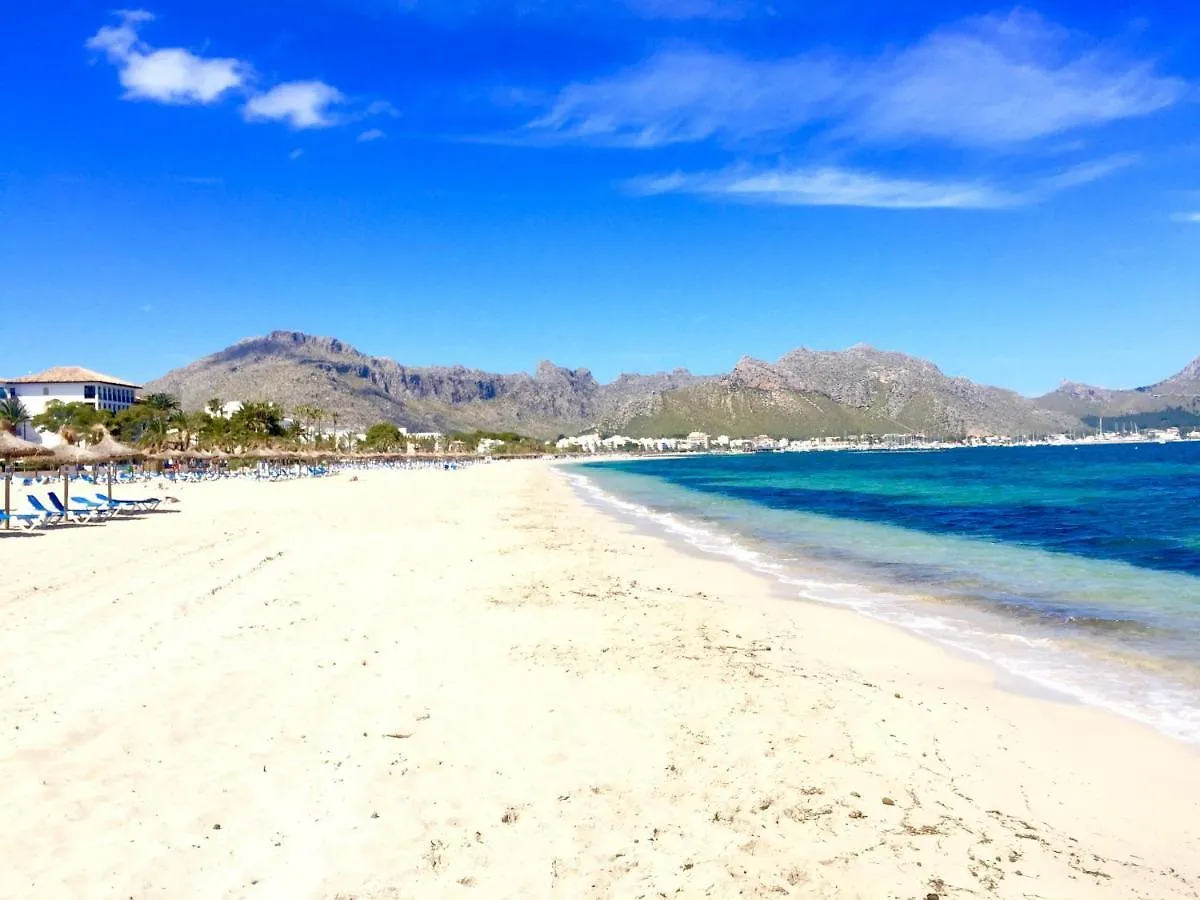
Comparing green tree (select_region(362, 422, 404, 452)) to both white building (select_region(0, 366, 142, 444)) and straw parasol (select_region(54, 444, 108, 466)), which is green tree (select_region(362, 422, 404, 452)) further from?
straw parasol (select_region(54, 444, 108, 466))

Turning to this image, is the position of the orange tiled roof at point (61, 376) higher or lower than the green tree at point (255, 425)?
higher

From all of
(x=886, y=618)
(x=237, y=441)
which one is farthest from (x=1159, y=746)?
(x=237, y=441)

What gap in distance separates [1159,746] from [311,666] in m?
7.71

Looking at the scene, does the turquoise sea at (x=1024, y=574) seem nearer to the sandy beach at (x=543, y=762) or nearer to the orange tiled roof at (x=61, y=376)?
the sandy beach at (x=543, y=762)

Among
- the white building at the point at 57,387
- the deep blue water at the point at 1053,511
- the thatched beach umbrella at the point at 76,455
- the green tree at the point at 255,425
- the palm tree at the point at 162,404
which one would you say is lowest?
the deep blue water at the point at 1053,511

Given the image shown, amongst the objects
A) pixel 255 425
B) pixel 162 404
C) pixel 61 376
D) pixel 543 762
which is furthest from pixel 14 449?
pixel 61 376

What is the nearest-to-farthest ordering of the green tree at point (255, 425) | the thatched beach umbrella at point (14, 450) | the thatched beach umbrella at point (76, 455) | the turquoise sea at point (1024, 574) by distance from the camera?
the turquoise sea at point (1024, 574) → the thatched beach umbrella at point (14, 450) → the thatched beach umbrella at point (76, 455) → the green tree at point (255, 425)

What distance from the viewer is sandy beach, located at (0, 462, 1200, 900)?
13.6ft

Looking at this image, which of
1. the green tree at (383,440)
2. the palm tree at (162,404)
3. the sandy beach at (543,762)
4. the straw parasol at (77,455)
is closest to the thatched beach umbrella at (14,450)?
the straw parasol at (77,455)

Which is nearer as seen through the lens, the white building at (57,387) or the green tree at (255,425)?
the green tree at (255,425)

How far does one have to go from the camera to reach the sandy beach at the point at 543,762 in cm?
414

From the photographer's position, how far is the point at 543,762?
561 centimetres

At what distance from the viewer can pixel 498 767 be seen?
5488mm

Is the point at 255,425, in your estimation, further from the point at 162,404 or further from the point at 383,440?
the point at 383,440
